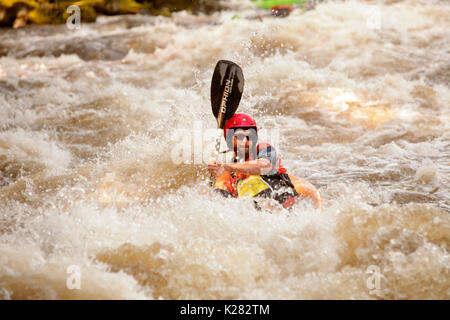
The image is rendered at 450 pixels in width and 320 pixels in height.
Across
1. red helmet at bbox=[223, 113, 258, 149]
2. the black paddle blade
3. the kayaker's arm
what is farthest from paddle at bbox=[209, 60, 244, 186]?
the kayaker's arm

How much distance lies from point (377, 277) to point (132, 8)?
15.8m

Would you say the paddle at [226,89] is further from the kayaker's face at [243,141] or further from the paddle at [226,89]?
the kayaker's face at [243,141]

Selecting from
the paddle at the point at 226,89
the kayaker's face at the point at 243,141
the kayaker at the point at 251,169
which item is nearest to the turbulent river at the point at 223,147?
the kayaker at the point at 251,169

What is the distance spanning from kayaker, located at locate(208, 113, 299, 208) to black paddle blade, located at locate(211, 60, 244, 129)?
37cm

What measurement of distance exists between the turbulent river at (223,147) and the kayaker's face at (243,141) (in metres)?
0.38

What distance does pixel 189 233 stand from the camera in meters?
2.88

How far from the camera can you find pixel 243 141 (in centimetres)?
327

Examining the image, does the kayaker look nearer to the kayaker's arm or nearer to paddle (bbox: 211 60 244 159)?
the kayaker's arm

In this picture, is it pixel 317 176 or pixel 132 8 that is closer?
pixel 317 176

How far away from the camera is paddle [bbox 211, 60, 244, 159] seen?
3719 mm

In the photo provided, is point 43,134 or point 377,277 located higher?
point 377,277

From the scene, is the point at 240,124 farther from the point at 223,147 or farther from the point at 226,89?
the point at 223,147
